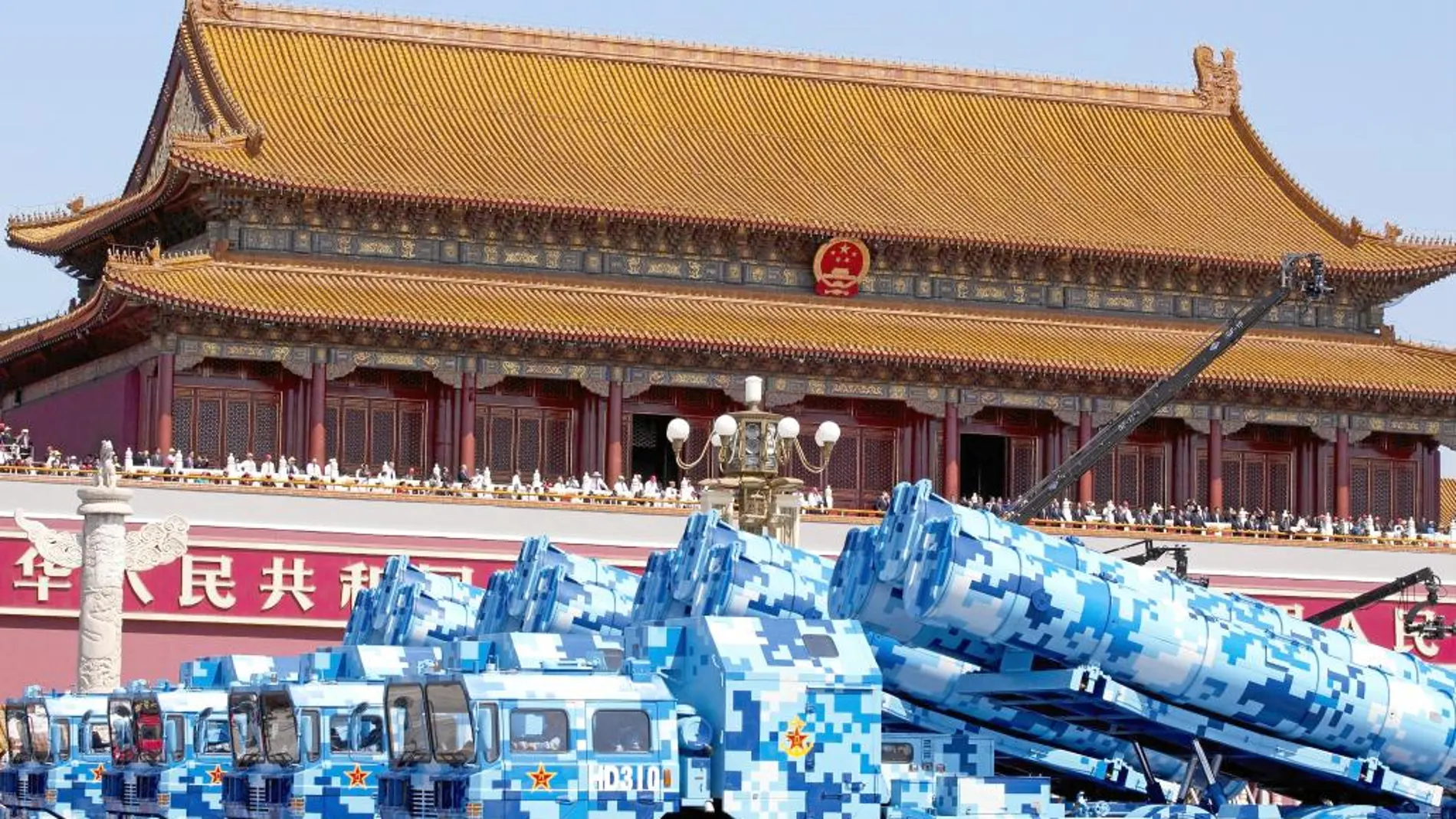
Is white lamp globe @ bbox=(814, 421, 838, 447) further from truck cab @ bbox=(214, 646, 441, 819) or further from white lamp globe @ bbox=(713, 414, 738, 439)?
truck cab @ bbox=(214, 646, 441, 819)

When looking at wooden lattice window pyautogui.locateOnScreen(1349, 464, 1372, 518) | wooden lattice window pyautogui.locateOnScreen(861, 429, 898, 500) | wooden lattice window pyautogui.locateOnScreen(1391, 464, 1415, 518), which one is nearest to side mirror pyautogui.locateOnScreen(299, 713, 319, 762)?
wooden lattice window pyautogui.locateOnScreen(861, 429, 898, 500)

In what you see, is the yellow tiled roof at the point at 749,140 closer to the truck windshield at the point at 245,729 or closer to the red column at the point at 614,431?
the red column at the point at 614,431

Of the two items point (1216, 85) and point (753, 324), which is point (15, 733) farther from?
point (1216, 85)

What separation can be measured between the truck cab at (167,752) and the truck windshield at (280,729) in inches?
61.4

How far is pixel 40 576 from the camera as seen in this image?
59.6 metres

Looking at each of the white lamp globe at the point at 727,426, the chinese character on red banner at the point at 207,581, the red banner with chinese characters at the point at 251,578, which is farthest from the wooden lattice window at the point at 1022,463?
the white lamp globe at the point at 727,426

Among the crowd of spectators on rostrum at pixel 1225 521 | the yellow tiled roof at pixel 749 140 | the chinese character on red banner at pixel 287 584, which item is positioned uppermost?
the yellow tiled roof at pixel 749 140

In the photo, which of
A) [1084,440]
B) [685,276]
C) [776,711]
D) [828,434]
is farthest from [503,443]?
[776,711]

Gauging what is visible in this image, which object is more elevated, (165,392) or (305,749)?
(165,392)

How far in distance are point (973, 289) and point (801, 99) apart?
782 centimetres

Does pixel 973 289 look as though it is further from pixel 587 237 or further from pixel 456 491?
pixel 456 491

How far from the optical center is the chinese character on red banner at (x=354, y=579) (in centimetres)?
6119

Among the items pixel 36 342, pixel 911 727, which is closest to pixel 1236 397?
pixel 36 342

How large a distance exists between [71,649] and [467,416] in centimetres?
1170
